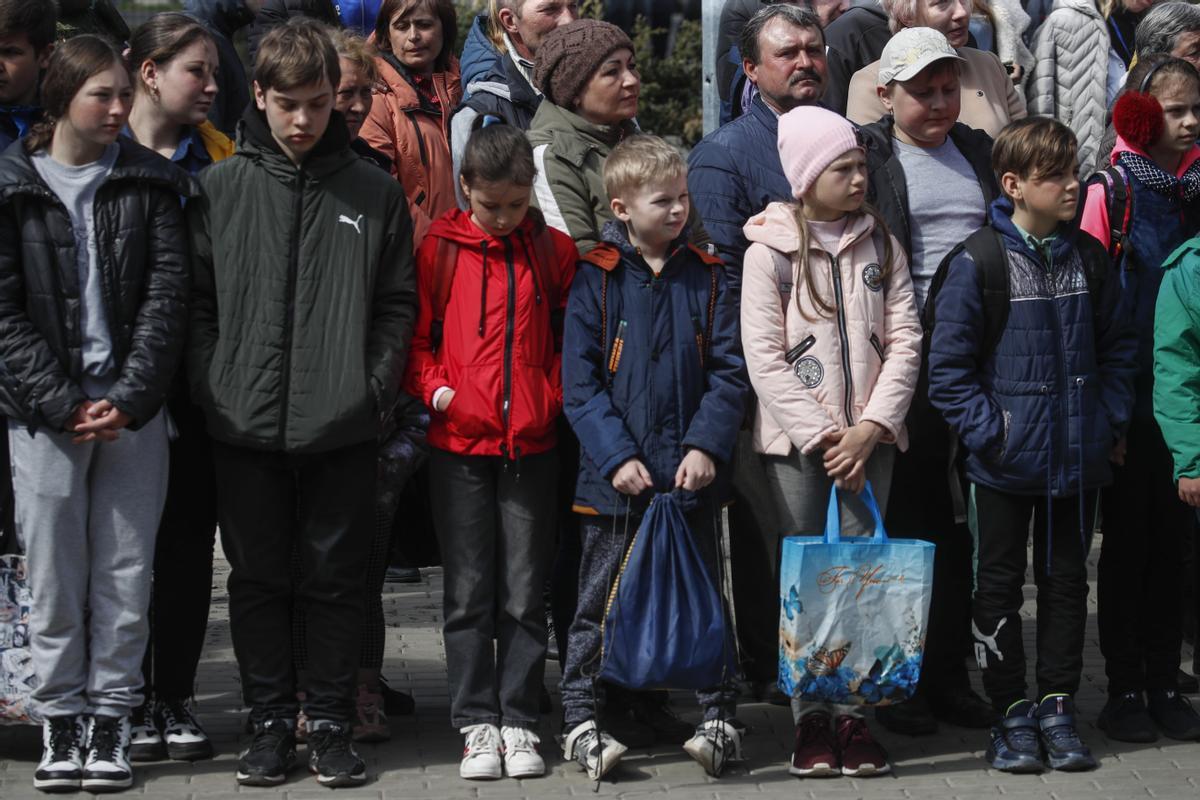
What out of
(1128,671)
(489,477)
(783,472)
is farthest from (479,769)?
(1128,671)

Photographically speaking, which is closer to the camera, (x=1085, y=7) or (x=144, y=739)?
(x=144, y=739)

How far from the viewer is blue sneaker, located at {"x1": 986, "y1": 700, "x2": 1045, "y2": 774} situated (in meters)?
5.50

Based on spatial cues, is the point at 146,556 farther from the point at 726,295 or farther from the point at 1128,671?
the point at 1128,671

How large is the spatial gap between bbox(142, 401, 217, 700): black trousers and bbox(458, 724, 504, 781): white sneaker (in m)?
0.91

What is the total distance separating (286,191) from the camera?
528 cm

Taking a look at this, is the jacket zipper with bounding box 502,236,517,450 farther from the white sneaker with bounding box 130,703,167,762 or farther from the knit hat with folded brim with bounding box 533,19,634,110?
the white sneaker with bounding box 130,703,167,762

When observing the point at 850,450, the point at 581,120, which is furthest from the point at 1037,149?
the point at 581,120

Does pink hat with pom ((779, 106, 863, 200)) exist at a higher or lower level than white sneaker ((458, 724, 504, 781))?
higher

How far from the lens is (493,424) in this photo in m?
5.33

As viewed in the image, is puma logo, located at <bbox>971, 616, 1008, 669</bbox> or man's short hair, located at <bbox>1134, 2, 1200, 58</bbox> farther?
man's short hair, located at <bbox>1134, 2, 1200, 58</bbox>

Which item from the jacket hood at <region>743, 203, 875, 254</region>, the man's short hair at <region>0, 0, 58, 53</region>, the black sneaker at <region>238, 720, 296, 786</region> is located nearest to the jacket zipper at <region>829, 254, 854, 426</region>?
the jacket hood at <region>743, 203, 875, 254</region>

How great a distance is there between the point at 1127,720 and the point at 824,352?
163 cm

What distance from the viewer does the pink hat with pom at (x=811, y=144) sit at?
5.48 meters

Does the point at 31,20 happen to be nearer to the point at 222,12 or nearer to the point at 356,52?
the point at 356,52
